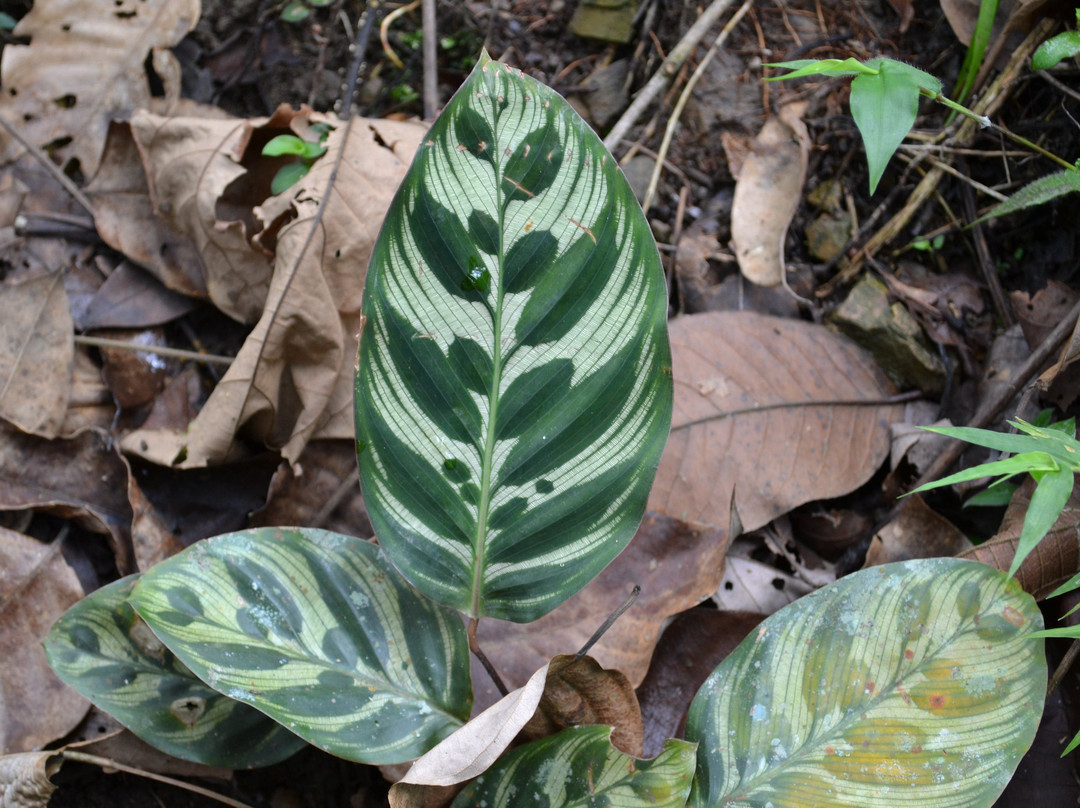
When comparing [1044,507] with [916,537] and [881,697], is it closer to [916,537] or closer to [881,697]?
[881,697]

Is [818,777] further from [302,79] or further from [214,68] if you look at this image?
[214,68]

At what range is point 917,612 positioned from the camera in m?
0.91

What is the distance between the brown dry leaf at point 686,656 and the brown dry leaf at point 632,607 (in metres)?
0.08

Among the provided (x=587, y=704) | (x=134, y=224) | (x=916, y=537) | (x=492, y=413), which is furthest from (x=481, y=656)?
(x=134, y=224)

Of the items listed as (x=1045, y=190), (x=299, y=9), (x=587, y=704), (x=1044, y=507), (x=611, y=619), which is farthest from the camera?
(x=299, y=9)

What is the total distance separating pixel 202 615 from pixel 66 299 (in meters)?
0.77

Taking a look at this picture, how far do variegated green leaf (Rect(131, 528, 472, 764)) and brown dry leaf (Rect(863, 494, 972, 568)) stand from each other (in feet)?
2.11

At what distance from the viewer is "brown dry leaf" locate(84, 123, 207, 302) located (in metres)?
1.43

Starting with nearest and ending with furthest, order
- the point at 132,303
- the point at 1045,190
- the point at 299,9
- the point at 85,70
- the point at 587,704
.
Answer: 1. the point at 587,704
2. the point at 1045,190
3. the point at 132,303
4. the point at 85,70
5. the point at 299,9

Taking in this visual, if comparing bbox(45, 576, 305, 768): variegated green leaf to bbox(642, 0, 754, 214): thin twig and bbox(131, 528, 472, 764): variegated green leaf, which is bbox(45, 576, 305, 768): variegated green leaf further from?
bbox(642, 0, 754, 214): thin twig

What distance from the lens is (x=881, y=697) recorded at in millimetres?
895

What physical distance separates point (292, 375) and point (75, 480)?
0.41 metres

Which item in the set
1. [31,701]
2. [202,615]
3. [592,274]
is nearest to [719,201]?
[592,274]

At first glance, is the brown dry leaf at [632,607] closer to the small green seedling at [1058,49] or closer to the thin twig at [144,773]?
the thin twig at [144,773]
